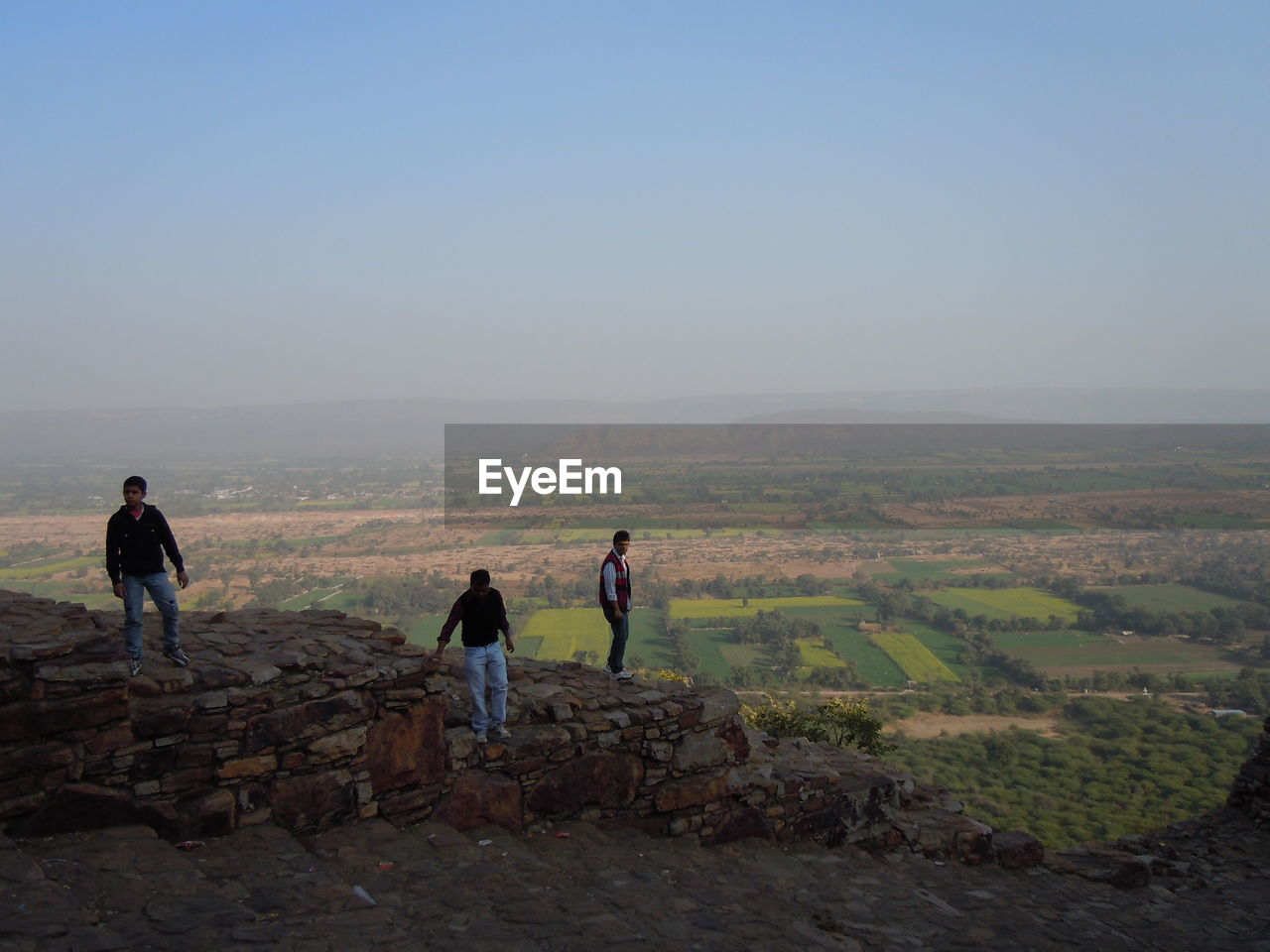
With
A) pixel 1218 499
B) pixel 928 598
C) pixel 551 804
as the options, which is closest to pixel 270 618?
pixel 551 804

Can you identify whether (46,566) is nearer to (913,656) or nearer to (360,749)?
(913,656)

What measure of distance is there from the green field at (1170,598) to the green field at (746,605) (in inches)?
683

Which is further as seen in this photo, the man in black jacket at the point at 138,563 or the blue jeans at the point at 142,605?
the man in black jacket at the point at 138,563

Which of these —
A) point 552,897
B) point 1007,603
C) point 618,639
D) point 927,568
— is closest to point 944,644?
point 1007,603

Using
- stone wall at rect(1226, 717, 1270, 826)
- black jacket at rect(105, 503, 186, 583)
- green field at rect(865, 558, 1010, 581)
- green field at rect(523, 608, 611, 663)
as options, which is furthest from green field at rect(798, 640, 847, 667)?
black jacket at rect(105, 503, 186, 583)

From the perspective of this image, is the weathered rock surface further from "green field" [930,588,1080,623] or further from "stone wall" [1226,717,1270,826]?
"green field" [930,588,1080,623]

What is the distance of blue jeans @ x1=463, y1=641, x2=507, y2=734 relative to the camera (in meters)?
8.11

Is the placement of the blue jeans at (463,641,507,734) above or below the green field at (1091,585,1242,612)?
above

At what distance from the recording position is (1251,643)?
129ft

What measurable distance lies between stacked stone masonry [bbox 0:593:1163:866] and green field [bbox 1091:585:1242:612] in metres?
45.2

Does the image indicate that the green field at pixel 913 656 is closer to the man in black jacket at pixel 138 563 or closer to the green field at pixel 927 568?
the green field at pixel 927 568

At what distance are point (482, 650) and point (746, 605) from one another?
4043cm

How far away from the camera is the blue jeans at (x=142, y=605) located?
677 centimetres

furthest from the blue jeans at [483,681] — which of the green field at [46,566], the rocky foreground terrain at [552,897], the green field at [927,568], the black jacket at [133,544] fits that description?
the green field at [927,568]
